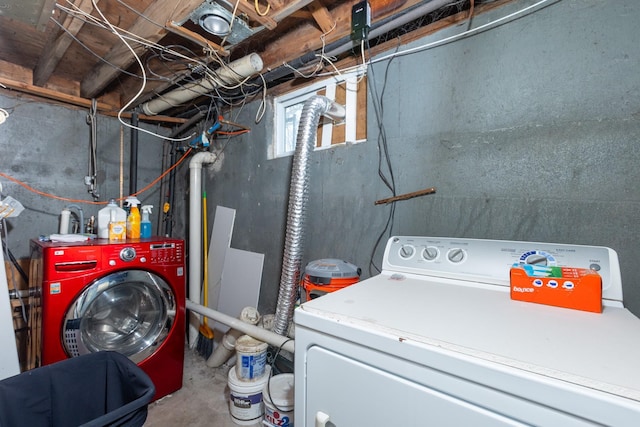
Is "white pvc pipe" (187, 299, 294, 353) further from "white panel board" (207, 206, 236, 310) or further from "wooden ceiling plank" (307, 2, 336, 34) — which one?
"wooden ceiling plank" (307, 2, 336, 34)

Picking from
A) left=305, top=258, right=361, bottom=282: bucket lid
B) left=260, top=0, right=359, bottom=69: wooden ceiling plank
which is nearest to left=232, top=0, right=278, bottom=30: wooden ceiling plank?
left=260, top=0, right=359, bottom=69: wooden ceiling plank

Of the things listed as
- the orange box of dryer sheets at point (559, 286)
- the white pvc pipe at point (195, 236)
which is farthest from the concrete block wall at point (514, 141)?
the white pvc pipe at point (195, 236)

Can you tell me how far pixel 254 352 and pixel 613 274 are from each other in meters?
1.55

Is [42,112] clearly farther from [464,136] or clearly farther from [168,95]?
[464,136]

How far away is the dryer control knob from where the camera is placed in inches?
62.3

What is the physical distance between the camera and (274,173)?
6.59ft

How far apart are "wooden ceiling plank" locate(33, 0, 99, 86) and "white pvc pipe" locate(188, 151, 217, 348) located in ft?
3.36

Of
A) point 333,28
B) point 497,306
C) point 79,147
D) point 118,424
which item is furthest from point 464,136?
point 79,147

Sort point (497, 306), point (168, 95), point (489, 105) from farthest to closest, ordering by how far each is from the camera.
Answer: point (168, 95), point (489, 105), point (497, 306)

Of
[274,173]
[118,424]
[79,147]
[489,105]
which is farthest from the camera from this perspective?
[79,147]

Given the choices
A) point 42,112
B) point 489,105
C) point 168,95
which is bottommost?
point 489,105

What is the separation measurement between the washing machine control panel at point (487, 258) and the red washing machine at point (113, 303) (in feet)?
4.58

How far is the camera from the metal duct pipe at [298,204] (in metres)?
1.46

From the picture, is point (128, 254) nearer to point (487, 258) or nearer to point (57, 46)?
point (57, 46)
